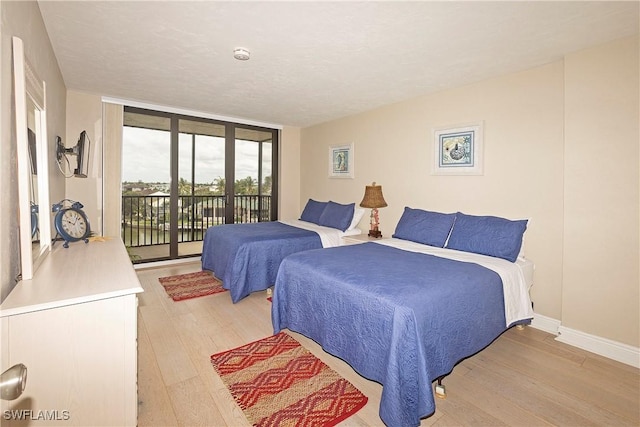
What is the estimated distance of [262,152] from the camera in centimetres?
612

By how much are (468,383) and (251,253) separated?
235 centimetres

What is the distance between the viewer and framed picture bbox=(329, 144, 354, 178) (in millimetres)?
4957

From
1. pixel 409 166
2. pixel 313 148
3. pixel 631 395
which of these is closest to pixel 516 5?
pixel 409 166

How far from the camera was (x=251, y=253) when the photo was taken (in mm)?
3438

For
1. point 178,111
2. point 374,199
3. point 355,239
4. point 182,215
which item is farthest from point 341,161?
point 182,215

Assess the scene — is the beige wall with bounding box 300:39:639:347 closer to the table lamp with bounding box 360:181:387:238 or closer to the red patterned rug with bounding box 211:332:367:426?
the table lamp with bounding box 360:181:387:238

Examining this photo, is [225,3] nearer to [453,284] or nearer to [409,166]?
[453,284]

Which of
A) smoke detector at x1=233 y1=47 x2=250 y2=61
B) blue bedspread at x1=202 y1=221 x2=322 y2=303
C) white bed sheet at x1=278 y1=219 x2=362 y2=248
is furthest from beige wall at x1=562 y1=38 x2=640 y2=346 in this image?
smoke detector at x1=233 y1=47 x2=250 y2=61

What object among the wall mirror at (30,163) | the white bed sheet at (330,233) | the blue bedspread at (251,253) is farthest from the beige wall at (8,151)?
the white bed sheet at (330,233)

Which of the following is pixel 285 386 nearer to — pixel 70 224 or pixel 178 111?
pixel 70 224

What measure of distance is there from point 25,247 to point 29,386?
58 centimetres

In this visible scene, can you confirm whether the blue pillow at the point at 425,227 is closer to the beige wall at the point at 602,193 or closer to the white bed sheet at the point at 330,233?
the white bed sheet at the point at 330,233

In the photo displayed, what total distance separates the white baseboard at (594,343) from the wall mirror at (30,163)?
3739mm

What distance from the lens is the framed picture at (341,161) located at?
4.96 metres
